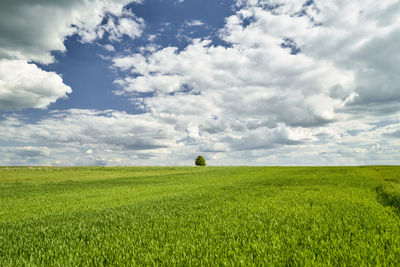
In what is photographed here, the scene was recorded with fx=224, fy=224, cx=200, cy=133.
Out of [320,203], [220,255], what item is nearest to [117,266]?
[220,255]

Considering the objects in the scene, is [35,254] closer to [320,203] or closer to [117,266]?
[117,266]

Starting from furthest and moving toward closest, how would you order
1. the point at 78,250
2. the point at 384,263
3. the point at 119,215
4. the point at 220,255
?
the point at 119,215 < the point at 78,250 < the point at 220,255 < the point at 384,263

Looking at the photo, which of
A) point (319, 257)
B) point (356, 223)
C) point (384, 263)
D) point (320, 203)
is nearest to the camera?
point (384, 263)

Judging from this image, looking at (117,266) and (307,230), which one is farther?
(307,230)

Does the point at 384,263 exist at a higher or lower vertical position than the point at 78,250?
higher

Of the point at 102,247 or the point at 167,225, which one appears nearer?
the point at 102,247

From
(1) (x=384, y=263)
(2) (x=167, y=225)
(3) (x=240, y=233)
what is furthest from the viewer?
(2) (x=167, y=225)

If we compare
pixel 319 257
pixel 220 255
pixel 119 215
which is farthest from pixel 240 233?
pixel 119 215

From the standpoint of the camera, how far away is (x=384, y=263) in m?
4.04

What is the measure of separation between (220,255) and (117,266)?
6.91 ft

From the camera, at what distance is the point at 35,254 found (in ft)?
18.0

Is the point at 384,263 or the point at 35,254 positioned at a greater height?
the point at 384,263

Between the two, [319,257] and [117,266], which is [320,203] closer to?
[319,257]

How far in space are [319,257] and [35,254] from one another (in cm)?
647
